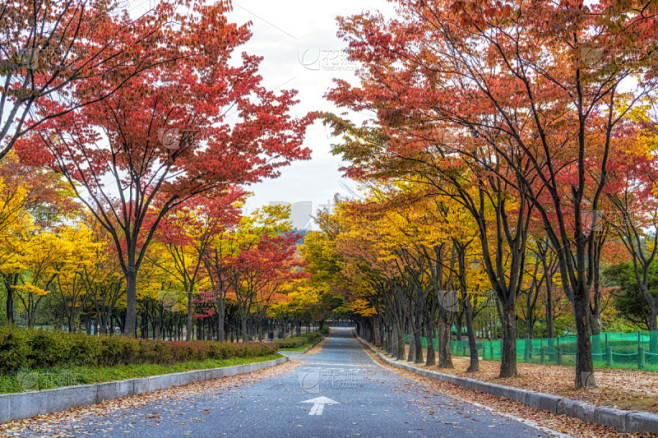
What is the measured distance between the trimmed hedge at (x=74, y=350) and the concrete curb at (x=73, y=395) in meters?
0.72

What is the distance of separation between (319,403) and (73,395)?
3.90 meters

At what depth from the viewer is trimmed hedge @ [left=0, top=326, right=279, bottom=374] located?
7668 mm

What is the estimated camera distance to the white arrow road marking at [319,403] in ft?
26.9

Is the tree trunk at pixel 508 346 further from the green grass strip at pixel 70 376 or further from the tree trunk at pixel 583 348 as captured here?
the green grass strip at pixel 70 376

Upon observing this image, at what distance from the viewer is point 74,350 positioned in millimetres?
9281

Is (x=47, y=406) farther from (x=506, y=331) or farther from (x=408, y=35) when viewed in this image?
(x=506, y=331)

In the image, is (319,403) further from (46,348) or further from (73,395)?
(46,348)

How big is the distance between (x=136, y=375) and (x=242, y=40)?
7.49 m

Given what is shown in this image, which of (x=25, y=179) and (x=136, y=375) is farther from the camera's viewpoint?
(x=25, y=179)

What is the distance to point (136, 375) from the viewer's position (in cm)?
1065

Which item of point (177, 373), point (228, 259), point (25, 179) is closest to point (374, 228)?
point (228, 259)
